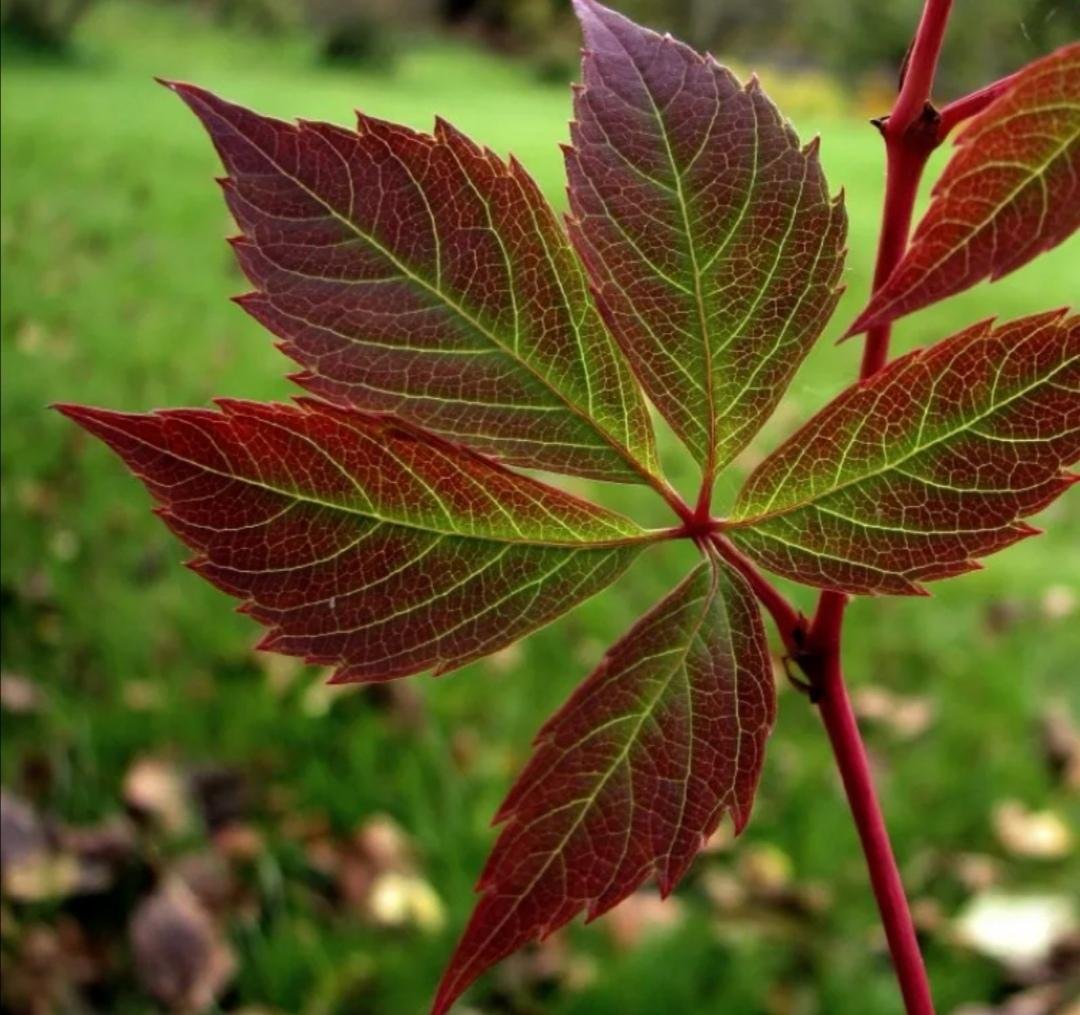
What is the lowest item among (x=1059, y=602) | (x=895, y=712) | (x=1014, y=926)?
(x=1014, y=926)

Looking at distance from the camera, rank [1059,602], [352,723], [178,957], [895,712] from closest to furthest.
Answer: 1. [178,957]
2. [352,723]
3. [895,712]
4. [1059,602]

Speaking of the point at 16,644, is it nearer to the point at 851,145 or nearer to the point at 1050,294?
the point at 851,145

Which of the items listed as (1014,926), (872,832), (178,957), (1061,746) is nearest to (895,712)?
(1061,746)

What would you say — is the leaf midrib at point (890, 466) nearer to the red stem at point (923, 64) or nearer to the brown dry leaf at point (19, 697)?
the red stem at point (923, 64)

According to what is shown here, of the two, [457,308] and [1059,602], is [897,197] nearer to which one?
[457,308]

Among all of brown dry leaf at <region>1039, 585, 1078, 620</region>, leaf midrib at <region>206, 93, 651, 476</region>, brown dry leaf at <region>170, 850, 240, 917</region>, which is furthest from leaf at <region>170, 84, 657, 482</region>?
brown dry leaf at <region>1039, 585, 1078, 620</region>

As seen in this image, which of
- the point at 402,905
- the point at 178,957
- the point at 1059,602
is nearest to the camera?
the point at 178,957

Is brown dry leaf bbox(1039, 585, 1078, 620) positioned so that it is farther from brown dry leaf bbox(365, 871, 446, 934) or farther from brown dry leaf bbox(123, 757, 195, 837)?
brown dry leaf bbox(123, 757, 195, 837)

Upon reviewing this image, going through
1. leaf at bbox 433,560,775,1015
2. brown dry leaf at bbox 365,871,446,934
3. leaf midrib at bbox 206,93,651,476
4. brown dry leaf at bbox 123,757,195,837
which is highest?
brown dry leaf at bbox 365,871,446,934
